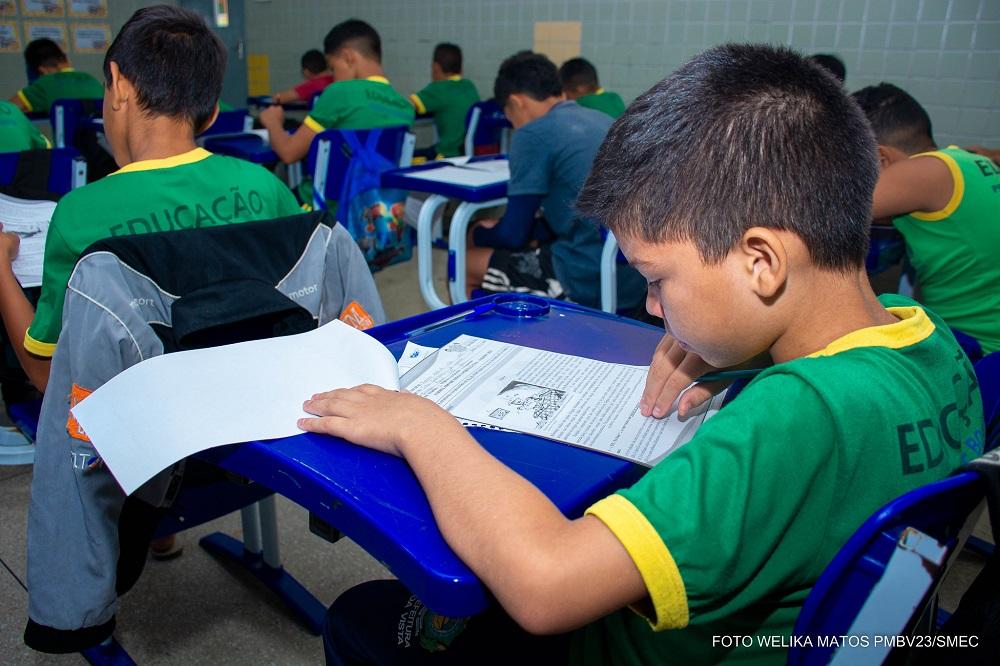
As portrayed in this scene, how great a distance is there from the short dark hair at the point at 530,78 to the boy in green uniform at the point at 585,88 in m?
1.69

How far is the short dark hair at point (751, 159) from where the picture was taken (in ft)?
2.15

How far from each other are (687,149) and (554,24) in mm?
5201

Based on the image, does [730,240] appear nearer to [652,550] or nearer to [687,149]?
[687,149]

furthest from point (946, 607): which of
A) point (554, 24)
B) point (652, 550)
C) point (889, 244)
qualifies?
point (554, 24)

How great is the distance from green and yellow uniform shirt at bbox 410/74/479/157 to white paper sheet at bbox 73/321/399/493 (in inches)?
189

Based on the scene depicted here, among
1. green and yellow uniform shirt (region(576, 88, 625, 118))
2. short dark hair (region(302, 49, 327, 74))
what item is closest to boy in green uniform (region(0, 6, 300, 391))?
green and yellow uniform shirt (region(576, 88, 625, 118))

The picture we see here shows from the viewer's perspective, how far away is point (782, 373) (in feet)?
1.99

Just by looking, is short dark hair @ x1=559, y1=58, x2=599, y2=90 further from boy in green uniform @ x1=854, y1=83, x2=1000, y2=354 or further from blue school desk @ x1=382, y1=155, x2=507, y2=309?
boy in green uniform @ x1=854, y1=83, x2=1000, y2=354

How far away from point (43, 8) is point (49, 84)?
139cm

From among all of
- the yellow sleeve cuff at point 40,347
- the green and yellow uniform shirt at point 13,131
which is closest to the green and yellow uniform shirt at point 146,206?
the yellow sleeve cuff at point 40,347

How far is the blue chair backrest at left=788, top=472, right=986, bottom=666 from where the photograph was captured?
19.8 inches

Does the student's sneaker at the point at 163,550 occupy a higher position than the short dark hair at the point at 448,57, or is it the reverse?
the short dark hair at the point at 448,57

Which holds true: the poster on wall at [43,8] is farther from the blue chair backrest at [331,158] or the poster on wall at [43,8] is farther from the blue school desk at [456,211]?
the blue school desk at [456,211]

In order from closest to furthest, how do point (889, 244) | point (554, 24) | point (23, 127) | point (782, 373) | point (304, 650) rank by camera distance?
1. point (782, 373)
2. point (304, 650)
3. point (889, 244)
4. point (23, 127)
5. point (554, 24)
